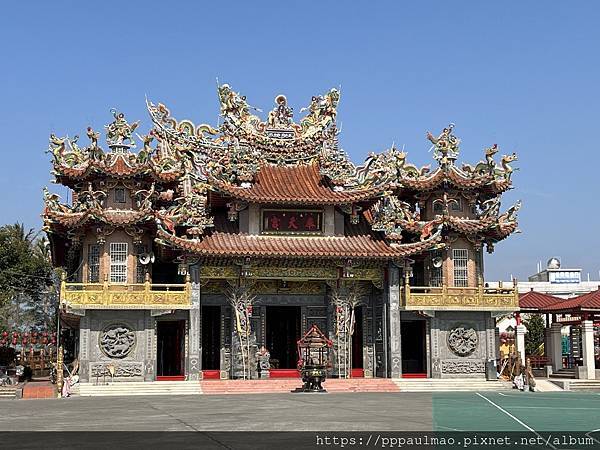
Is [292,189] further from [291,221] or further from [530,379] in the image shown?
[530,379]

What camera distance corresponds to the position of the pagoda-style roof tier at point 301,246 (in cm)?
3156

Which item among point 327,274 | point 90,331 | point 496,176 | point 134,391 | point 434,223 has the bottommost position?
point 134,391

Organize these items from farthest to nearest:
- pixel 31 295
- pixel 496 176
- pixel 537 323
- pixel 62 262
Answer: pixel 31 295 → pixel 537 323 → pixel 62 262 → pixel 496 176

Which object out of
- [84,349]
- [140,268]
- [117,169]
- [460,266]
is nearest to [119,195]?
[117,169]

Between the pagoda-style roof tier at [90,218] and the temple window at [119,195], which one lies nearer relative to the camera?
the pagoda-style roof tier at [90,218]

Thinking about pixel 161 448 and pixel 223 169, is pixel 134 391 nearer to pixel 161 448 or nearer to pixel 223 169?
pixel 223 169

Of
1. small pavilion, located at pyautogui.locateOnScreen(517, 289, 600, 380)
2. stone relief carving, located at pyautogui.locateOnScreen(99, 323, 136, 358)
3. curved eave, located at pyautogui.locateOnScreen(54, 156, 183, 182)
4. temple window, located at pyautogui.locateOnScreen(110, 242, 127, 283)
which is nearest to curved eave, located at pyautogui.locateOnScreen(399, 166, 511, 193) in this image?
small pavilion, located at pyautogui.locateOnScreen(517, 289, 600, 380)

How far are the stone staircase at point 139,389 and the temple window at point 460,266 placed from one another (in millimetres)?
12185

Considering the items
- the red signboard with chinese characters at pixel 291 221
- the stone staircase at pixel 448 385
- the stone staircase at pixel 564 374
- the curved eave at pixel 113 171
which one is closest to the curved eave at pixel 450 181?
the red signboard with chinese characters at pixel 291 221

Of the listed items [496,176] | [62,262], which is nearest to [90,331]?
[62,262]

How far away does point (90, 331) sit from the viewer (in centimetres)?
3083

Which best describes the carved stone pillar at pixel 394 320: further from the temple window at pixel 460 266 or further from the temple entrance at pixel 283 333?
the temple entrance at pixel 283 333

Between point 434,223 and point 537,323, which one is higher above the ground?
point 434,223

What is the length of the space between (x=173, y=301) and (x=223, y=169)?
5887 millimetres
